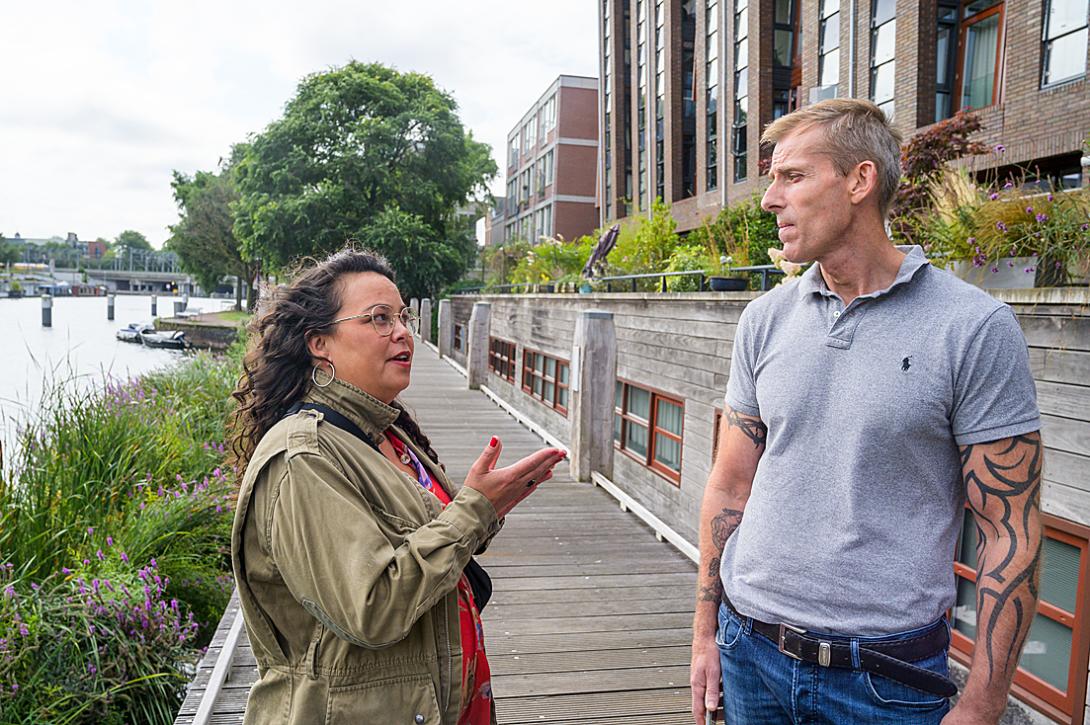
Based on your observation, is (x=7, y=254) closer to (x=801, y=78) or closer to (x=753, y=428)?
(x=801, y=78)

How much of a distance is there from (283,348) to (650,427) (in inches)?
264

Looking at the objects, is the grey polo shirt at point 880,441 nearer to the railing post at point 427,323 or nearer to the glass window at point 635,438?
the glass window at point 635,438

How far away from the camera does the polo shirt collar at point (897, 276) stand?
1.72 m

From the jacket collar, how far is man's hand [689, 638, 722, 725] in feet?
3.02

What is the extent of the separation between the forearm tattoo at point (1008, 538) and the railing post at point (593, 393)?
6.60 meters

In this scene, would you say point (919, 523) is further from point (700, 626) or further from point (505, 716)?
point (505, 716)

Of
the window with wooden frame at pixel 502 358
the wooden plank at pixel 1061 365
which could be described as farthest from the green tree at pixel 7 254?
the wooden plank at pixel 1061 365

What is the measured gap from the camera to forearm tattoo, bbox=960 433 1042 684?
1561 mm

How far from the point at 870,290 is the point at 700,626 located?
0.88 meters

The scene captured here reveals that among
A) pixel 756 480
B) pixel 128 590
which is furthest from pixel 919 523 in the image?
pixel 128 590

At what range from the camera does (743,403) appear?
2.02 m

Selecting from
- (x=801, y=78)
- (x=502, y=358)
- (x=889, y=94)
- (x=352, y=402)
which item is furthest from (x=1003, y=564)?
(x=801, y=78)

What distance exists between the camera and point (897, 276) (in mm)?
1755

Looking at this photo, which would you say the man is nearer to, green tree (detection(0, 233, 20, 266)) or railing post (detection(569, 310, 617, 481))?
railing post (detection(569, 310, 617, 481))
